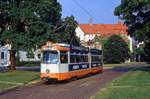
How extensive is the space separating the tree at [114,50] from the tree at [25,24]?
5700 cm

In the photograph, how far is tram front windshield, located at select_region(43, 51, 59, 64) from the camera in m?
35.8

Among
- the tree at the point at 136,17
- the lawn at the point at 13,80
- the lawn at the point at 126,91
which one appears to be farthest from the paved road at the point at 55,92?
the tree at the point at 136,17

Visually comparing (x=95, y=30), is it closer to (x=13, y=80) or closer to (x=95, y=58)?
(x=95, y=58)

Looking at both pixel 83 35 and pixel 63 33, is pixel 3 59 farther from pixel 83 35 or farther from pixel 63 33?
pixel 83 35

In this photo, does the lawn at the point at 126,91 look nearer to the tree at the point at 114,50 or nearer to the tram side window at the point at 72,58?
the tram side window at the point at 72,58

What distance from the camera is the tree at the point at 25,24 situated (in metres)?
51.7

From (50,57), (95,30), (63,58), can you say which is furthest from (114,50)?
(50,57)

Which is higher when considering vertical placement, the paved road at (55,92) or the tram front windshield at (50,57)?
the tram front windshield at (50,57)

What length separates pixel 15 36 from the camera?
5206 cm

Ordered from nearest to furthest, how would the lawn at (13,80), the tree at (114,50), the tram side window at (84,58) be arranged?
the lawn at (13,80), the tram side window at (84,58), the tree at (114,50)

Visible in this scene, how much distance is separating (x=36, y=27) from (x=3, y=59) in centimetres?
4156

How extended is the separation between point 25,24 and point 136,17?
12.7 meters

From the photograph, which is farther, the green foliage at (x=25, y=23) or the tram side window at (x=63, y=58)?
the green foliage at (x=25, y=23)

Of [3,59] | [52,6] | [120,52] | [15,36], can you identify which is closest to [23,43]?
[15,36]
